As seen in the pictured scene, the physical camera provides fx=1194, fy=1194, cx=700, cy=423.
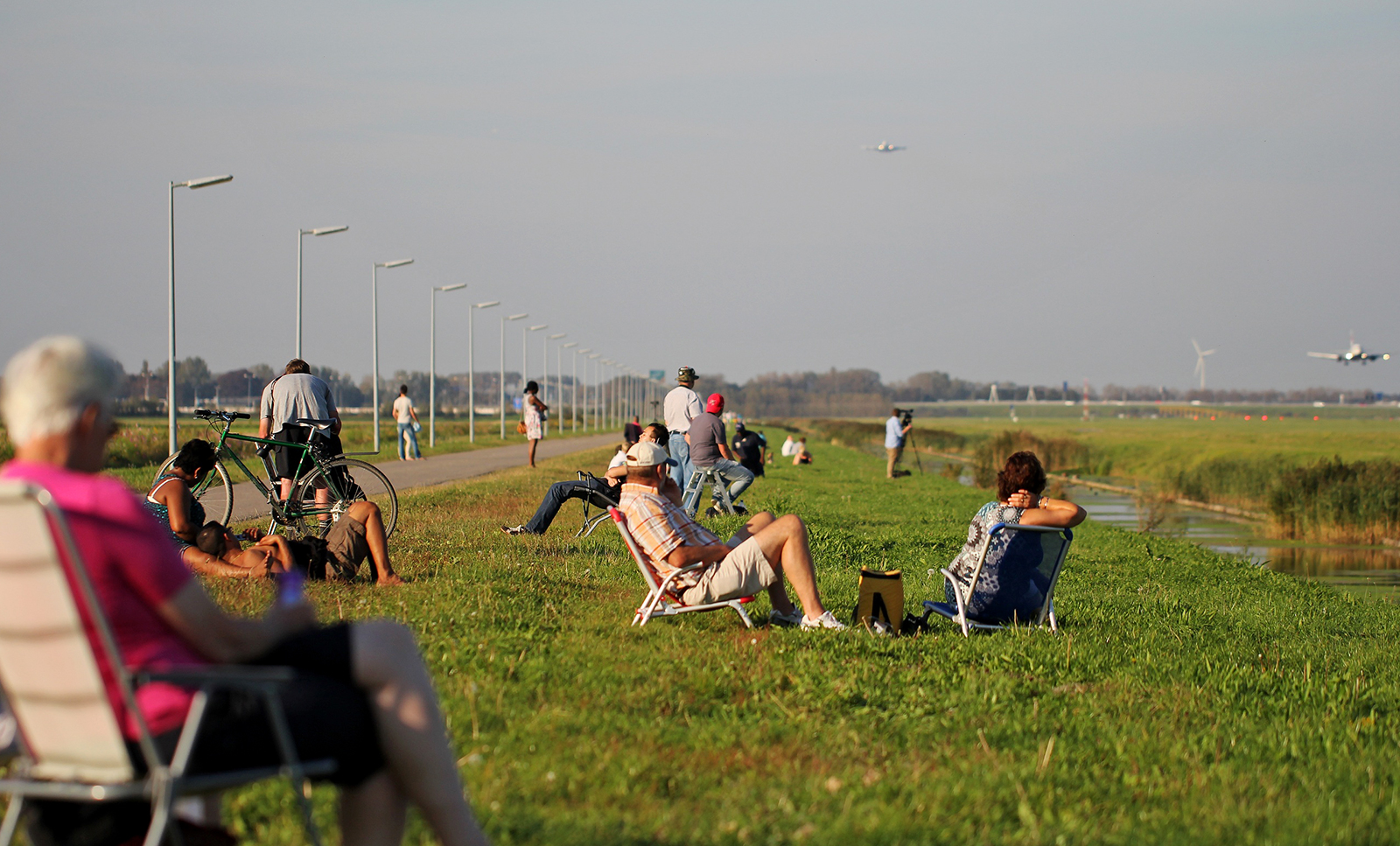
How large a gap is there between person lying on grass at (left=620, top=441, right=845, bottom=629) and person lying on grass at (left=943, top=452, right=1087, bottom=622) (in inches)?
38.3

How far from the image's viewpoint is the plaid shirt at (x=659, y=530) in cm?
696

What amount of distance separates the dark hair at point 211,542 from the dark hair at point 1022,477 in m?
4.93

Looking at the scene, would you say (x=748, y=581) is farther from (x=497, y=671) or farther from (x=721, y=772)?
(x=721, y=772)

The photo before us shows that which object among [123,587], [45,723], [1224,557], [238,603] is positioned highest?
[123,587]

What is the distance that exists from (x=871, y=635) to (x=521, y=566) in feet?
10.9

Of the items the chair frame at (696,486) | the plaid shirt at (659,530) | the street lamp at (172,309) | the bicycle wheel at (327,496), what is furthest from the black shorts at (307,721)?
the street lamp at (172,309)

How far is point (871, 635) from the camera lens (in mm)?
6840

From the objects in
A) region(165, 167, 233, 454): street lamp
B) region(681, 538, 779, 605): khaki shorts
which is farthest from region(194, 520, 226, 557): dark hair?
region(165, 167, 233, 454): street lamp

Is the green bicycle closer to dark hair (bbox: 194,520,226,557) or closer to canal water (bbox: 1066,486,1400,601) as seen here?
dark hair (bbox: 194,520,226,557)

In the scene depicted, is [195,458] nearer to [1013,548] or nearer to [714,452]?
[1013,548]

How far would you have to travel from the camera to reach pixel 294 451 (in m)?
10.2

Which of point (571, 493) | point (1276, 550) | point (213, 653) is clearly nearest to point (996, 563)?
point (213, 653)

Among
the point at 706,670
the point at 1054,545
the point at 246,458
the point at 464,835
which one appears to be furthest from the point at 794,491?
the point at 464,835

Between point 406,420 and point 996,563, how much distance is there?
965 inches
